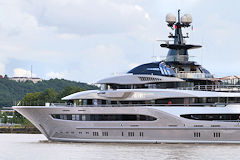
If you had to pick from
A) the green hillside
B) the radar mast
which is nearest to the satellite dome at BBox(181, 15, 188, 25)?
the radar mast

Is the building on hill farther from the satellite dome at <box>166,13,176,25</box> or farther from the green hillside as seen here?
the green hillside

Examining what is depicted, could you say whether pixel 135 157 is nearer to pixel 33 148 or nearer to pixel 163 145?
pixel 163 145

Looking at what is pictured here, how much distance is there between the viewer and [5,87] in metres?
174

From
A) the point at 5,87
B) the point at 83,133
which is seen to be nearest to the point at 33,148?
the point at 83,133

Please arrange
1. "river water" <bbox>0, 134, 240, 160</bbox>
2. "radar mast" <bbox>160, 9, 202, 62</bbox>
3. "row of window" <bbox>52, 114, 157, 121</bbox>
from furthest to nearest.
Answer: "radar mast" <bbox>160, 9, 202, 62</bbox> < "row of window" <bbox>52, 114, 157, 121</bbox> < "river water" <bbox>0, 134, 240, 160</bbox>

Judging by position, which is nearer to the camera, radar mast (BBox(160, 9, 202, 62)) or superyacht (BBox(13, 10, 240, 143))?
superyacht (BBox(13, 10, 240, 143))

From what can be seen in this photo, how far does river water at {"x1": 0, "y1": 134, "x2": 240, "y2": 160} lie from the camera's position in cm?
3559

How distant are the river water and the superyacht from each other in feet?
2.94

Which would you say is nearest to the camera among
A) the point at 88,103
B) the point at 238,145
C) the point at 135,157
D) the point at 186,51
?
the point at 135,157

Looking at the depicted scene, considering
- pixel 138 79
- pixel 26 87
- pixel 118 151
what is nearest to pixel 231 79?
pixel 138 79

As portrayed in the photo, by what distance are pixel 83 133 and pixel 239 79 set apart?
12454mm

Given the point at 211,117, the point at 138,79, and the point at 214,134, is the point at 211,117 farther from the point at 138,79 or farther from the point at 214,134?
the point at 138,79

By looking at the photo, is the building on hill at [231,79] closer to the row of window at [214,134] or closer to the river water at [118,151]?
the row of window at [214,134]

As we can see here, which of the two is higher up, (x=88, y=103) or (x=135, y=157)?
(x=88, y=103)
